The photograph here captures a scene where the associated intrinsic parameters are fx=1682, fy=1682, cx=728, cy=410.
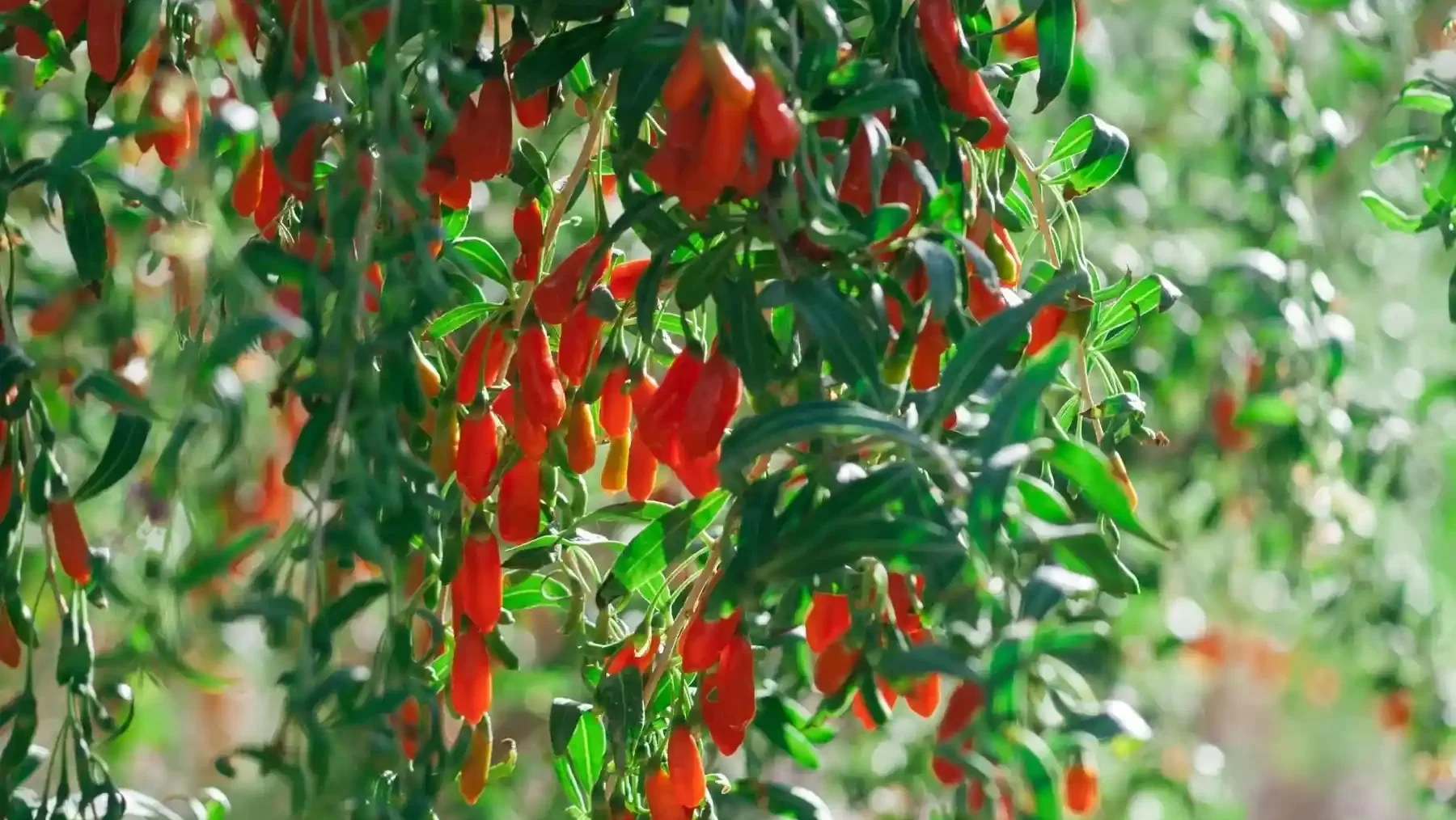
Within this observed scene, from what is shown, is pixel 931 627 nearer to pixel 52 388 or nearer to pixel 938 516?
pixel 938 516

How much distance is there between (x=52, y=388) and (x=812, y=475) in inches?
30.1

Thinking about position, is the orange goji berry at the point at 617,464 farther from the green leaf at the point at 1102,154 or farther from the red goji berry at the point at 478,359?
the green leaf at the point at 1102,154

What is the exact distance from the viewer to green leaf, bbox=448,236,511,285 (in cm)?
104

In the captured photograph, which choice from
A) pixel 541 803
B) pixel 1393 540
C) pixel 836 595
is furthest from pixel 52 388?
pixel 1393 540

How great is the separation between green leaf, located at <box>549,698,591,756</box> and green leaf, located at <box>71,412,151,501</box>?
281 mm

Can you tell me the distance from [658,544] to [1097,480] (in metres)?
0.35

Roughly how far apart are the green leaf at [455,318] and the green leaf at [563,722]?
24cm

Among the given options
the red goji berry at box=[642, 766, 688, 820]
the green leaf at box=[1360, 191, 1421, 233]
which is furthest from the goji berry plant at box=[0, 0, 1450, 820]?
the green leaf at box=[1360, 191, 1421, 233]

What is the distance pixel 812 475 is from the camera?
78cm

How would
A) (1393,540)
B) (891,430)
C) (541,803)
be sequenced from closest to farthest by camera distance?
(891,430), (541,803), (1393,540)

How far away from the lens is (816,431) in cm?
71

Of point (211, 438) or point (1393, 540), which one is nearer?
point (211, 438)

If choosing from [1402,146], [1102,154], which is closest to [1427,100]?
[1402,146]

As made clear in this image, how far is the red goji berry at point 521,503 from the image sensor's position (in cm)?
92
